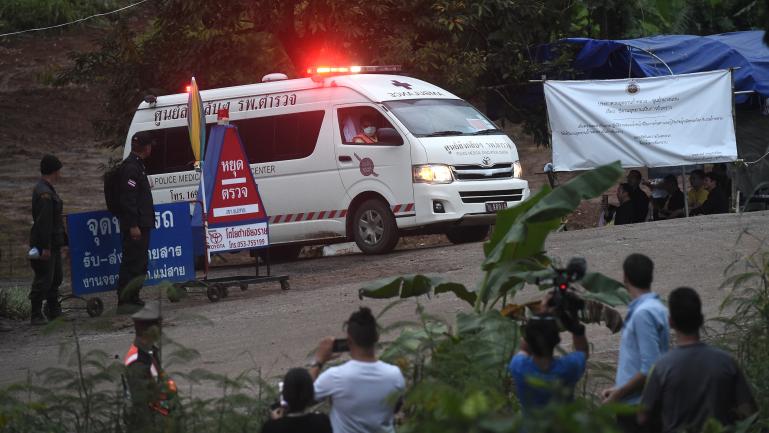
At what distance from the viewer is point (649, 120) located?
18609 millimetres

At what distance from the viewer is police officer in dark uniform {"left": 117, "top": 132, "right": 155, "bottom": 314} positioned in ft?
45.5

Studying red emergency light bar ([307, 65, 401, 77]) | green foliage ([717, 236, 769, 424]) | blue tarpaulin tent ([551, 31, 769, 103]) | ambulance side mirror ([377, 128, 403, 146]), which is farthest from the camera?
blue tarpaulin tent ([551, 31, 769, 103])

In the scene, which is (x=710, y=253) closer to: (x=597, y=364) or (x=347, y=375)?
(x=597, y=364)

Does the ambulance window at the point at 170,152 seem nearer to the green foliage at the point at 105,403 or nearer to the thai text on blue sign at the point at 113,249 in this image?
the thai text on blue sign at the point at 113,249

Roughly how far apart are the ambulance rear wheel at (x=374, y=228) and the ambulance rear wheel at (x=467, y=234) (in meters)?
1.45

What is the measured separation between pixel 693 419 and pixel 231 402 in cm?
261

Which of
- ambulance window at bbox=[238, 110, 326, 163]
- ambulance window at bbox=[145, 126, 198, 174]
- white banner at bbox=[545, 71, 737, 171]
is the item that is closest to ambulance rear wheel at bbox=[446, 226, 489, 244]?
white banner at bbox=[545, 71, 737, 171]

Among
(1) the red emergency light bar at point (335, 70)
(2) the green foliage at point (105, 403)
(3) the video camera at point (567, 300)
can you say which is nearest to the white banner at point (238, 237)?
(1) the red emergency light bar at point (335, 70)

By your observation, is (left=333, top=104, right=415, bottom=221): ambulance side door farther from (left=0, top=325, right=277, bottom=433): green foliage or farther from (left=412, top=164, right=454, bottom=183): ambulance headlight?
(left=0, top=325, right=277, bottom=433): green foliage

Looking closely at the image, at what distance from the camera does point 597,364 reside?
29.0 feet

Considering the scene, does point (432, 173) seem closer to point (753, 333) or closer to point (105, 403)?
point (753, 333)

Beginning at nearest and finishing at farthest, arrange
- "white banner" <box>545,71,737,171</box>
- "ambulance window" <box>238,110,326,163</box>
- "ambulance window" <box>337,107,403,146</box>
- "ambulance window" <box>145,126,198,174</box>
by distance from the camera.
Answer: "ambulance window" <box>337,107,403,146</box>, "ambulance window" <box>238,110,326,163</box>, "white banner" <box>545,71,737,171</box>, "ambulance window" <box>145,126,198,174</box>

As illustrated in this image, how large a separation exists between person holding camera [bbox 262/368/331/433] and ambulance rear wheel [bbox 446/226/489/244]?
→ 42.7ft

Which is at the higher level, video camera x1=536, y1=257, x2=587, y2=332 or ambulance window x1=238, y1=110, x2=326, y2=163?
ambulance window x1=238, y1=110, x2=326, y2=163
